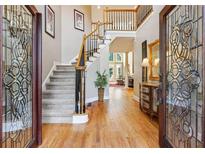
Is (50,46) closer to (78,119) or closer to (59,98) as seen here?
(59,98)

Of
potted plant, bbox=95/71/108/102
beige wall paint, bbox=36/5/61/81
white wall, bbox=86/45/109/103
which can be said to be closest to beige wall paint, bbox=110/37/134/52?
white wall, bbox=86/45/109/103

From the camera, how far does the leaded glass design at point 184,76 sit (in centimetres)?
242

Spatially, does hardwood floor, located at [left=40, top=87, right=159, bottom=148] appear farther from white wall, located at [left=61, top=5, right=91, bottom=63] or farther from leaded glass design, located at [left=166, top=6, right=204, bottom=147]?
white wall, located at [left=61, top=5, right=91, bottom=63]

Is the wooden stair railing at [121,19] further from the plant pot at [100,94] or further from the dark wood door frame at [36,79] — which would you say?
the dark wood door frame at [36,79]

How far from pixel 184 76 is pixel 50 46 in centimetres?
456

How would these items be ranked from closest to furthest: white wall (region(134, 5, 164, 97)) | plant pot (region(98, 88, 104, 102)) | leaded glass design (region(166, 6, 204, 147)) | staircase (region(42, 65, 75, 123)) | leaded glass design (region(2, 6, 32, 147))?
1. leaded glass design (region(166, 6, 204, 147))
2. leaded glass design (region(2, 6, 32, 147))
3. staircase (region(42, 65, 75, 123))
4. white wall (region(134, 5, 164, 97))
5. plant pot (region(98, 88, 104, 102))

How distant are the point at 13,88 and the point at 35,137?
2.78 ft

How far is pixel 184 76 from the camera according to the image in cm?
272

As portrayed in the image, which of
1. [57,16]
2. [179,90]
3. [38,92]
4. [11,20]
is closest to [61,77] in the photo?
[57,16]

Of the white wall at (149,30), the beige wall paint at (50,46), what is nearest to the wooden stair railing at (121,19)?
the white wall at (149,30)

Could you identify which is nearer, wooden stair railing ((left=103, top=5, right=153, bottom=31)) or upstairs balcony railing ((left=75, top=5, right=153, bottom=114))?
upstairs balcony railing ((left=75, top=5, right=153, bottom=114))

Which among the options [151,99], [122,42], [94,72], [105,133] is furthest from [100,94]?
[105,133]

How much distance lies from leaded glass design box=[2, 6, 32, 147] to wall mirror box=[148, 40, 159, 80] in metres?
3.50

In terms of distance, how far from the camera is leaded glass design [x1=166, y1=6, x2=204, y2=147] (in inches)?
95.4
